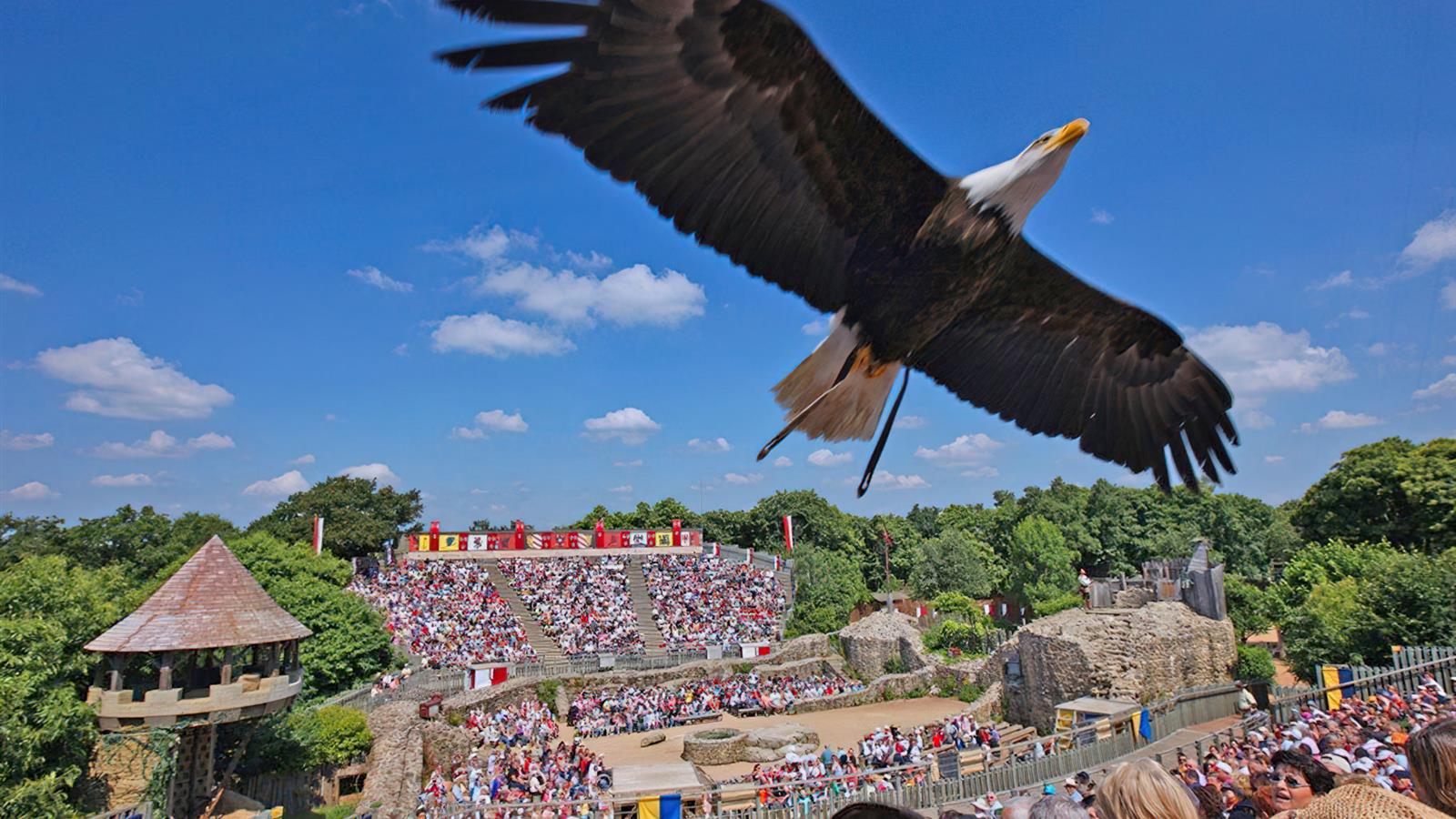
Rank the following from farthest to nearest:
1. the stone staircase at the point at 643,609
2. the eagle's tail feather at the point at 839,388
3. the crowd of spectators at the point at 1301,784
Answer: the stone staircase at the point at 643,609
the eagle's tail feather at the point at 839,388
the crowd of spectators at the point at 1301,784

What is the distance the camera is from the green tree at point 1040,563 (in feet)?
115

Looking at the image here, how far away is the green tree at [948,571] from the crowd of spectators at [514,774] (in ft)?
78.1

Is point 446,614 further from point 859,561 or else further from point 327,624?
point 859,561

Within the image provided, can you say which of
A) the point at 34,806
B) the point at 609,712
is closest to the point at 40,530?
the point at 609,712

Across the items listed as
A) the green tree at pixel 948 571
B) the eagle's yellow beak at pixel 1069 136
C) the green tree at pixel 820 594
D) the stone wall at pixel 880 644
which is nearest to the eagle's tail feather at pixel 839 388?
the eagle's yellow beak at pixel 1069 136

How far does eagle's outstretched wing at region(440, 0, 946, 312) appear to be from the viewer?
1781 mm

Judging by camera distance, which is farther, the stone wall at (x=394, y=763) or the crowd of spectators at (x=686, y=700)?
the crowd of spectators at (x=686, y=700)

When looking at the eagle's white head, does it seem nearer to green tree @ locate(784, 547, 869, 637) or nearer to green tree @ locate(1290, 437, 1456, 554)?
green tree @ locate(1290, 437, 1456, 554)

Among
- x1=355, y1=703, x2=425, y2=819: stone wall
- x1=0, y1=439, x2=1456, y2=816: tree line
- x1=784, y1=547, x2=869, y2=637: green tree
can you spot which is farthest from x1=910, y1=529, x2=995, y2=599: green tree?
x1=355, y1=703, x2=425, y2=819: stone wall

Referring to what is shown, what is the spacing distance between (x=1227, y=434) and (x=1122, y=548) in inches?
1765

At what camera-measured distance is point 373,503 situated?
165ft

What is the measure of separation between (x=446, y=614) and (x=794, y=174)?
28263mm

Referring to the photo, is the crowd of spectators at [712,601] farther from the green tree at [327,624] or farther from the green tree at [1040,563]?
the green tree at [1040,563]

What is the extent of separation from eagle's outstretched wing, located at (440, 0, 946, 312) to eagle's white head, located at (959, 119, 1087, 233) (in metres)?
0.13
